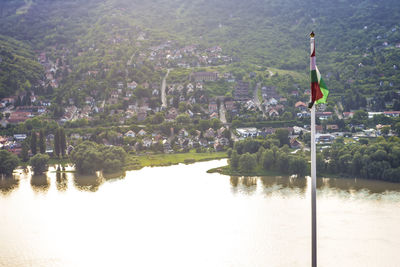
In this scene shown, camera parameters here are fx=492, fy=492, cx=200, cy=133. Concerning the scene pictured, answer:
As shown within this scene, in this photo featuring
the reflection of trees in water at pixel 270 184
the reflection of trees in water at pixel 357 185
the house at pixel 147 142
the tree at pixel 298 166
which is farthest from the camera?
the house at pixel 147 142

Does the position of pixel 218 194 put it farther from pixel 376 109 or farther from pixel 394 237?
pixel 376 109

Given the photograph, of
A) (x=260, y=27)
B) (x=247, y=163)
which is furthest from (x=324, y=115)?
(x=260, y=27)

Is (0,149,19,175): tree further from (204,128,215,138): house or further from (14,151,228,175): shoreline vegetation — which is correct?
(204,128,215,138): house

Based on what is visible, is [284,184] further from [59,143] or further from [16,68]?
[16,68]

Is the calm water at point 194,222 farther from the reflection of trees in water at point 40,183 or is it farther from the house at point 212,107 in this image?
the house at point 212,107

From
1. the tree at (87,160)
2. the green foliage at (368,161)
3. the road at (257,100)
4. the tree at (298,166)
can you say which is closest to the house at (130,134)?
the tree at (87,160)

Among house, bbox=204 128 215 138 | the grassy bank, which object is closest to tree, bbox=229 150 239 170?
the grassy bank
